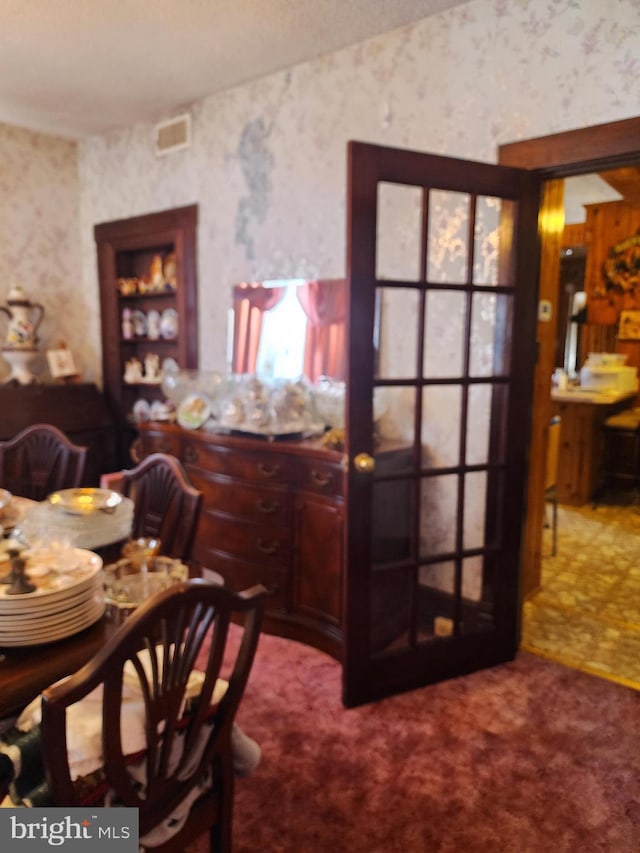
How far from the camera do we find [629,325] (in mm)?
5789

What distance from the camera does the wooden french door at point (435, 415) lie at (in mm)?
2080

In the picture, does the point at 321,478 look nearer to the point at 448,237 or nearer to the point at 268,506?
the point at 268,506

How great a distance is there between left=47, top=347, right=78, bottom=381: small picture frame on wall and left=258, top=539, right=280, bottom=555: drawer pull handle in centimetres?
230

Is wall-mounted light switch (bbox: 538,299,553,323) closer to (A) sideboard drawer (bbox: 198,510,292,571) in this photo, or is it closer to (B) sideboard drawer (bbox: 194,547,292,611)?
(A) sideboard drawer (bbox: 198,510,292,571)

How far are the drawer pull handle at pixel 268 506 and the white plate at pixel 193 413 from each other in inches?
22.8

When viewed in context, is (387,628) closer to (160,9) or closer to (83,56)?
(160,9)

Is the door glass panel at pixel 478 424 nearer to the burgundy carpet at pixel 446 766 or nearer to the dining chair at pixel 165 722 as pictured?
the burgundy carpet at pixel 446 766

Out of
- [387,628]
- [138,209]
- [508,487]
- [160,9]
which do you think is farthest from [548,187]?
[138,209]

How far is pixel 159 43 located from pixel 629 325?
16.0ft

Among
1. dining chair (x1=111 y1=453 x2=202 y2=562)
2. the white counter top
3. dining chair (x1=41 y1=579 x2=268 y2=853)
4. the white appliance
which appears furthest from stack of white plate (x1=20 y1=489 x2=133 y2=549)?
the white appliance

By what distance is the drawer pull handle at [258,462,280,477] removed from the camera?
266 cm

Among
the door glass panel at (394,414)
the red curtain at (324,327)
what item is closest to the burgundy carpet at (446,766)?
the door glass panel at (394,414)

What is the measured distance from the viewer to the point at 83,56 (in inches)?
114

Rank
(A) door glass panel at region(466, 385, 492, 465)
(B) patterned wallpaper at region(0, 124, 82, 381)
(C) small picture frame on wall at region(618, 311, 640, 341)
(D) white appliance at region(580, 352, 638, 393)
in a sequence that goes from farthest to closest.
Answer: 1. (C) small picture frame on wall at region(618, 311, 640, 341)
2. (D) white appliance at region(580, 352, 638, 393)
3. (B) patterned wallpaper at region(0, 124, 82, 381)
4. (A) door glass panel at region(466, 385, 492, 465)
